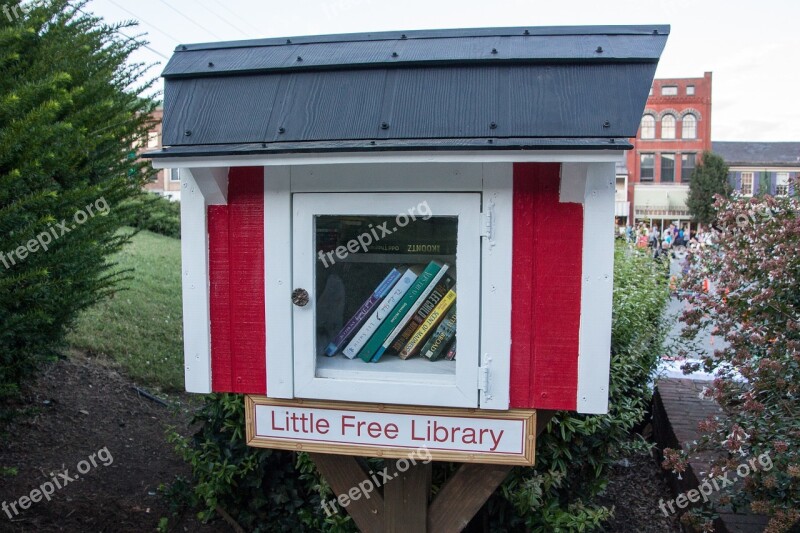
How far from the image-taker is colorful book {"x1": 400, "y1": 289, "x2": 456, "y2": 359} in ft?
8.03

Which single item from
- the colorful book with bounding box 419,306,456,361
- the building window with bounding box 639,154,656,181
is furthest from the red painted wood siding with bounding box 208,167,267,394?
the building window with bounding box 639,154,656,181

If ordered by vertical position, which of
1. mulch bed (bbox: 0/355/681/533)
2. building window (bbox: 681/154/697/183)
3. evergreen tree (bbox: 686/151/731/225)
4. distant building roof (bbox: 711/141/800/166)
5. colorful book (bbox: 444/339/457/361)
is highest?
distant building roof (bbox: 711/141/800/166)

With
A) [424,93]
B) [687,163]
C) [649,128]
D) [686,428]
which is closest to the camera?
[424,93]

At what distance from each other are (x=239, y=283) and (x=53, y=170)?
1.93 metres

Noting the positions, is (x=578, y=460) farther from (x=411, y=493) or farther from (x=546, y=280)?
(x=546, y=280)

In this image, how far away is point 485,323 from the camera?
90.4 inches

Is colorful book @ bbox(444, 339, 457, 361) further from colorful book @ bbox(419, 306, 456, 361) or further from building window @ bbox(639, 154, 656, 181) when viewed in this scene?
building window @ bbox(639, 154, 656, 181)

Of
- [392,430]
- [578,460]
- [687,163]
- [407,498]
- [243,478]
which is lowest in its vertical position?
[243,478]

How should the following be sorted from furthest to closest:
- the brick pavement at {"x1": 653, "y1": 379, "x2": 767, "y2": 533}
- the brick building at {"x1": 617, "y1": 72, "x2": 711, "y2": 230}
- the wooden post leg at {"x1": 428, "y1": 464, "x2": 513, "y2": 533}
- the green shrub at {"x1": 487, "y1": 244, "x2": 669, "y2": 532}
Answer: the brick building at {"x1": 617, "y1": 72, "x2": 711, "y2": 230}
the green shrub at {"x1": 487, "y1": 244, "x2": 669, "y2": 532}
the brick pavement at {"x1": 653, "y1": 379, "x2": 767, "y2": 533}
the wooden post leg at {"x1": 428, "y1": 464, "x2": 513, "y2": 533}

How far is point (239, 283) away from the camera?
248 centimetres

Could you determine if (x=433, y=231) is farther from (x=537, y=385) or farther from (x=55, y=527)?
(x=55, y=527)

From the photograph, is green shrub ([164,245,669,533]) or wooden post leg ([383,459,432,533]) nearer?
wooden post leg ([383,459,432,533])

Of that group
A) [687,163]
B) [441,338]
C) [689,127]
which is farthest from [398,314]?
[689,127]

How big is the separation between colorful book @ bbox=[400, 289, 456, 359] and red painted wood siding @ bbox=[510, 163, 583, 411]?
26 centimetres
